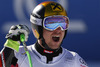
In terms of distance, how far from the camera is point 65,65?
11.5 feet

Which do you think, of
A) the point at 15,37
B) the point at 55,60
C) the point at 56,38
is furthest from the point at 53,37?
the point at 15,37

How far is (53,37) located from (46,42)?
0.10 meters

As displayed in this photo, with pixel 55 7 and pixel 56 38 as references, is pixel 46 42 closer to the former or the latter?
pixel 56 38

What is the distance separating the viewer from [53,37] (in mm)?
3416

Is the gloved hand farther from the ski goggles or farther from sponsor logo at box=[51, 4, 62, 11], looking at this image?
sponsor logo at box=[51, 4, 62, 11]

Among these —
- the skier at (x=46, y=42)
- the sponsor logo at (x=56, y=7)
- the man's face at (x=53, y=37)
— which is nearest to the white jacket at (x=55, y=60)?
the skier at (x=46, y=42)

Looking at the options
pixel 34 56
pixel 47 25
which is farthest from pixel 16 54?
pixel 47 25

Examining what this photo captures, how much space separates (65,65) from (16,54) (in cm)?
57

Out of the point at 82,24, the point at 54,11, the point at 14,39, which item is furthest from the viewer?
the point at 82,24

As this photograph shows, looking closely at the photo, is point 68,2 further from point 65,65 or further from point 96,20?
point 65,65

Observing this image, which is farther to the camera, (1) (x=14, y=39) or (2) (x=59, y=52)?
(2) (x=59, y=52)

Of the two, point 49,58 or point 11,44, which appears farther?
point 49,58

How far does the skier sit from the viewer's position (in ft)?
10.3

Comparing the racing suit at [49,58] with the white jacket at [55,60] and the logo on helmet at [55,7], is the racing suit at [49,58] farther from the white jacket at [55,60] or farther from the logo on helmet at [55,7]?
the logo on helmet at [55,7]
